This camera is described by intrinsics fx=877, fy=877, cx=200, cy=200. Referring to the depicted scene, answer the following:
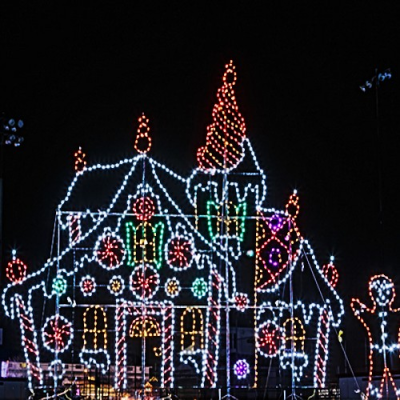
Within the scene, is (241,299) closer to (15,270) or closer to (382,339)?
(382,339)

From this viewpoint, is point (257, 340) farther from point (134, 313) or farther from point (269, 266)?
point (134, 313)

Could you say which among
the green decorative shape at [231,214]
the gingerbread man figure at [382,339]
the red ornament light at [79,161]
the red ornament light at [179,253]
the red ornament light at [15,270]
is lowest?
the gingerbread man figure at [382,339]

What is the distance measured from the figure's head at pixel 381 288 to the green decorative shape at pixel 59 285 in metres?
5.71

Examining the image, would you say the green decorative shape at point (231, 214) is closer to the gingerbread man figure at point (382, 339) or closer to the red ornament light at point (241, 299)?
the red ornament light at point (241, 299)

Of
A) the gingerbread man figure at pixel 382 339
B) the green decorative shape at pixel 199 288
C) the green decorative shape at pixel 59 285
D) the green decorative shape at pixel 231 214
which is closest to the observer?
the green decorative shape at pixel 59 285

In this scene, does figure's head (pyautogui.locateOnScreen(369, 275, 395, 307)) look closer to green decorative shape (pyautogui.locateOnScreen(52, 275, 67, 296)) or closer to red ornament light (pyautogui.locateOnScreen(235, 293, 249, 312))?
red ornament light (pyautogui.locateOnScreen(235, 293, 249, 312))

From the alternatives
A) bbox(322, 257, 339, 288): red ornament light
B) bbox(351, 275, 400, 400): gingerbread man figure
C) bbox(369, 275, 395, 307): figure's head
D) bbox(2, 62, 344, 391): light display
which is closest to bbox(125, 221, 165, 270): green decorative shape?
bbox(2, 62, 344, 391): light display

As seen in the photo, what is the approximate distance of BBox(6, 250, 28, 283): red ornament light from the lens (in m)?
15.8

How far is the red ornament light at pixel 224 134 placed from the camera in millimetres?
15227

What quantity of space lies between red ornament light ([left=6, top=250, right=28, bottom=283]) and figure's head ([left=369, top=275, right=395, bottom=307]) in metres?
6.46

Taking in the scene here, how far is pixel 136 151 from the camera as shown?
51.8 feet

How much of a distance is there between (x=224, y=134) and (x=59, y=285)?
380 cm

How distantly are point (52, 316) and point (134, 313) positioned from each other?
1.81 meters

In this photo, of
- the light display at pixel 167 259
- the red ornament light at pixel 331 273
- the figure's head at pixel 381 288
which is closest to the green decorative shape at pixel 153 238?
the light display at pixel 167 259
